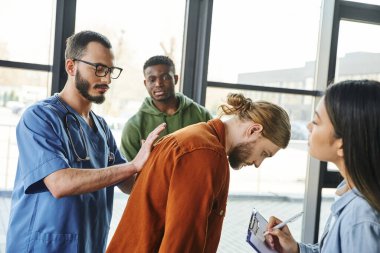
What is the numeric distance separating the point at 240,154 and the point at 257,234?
341 mm

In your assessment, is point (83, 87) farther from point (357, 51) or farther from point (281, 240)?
point (357, 51)

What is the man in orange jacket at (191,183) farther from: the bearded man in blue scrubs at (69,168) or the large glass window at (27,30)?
the large glass window at (27,30)

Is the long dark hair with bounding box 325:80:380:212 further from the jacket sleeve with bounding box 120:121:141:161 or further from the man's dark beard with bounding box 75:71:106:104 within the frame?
the jacket sleeve with bounding box 120:121:141:161

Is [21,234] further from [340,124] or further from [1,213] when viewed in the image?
[340,124]

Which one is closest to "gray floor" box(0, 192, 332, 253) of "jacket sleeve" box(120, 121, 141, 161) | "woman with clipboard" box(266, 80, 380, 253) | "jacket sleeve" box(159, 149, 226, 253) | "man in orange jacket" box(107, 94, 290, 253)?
"jacket sleeve" box(120, 121, 141, 161)

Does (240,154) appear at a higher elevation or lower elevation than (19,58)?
lower

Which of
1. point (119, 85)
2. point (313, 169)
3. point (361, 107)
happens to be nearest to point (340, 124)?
point (361, 107)

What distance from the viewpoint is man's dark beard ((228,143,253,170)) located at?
1541 millimetres

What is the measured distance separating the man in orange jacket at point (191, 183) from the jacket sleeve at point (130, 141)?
0.91 metres

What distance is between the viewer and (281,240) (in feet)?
4.45

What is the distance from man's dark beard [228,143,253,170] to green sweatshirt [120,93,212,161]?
837 millimetres

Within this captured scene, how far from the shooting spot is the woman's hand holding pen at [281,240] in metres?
1.35

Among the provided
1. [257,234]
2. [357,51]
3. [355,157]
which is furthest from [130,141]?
[357,51]

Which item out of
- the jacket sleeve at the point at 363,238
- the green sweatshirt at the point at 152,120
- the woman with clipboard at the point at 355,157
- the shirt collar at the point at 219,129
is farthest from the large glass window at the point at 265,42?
the jacket sleeve at the point at 363,238
